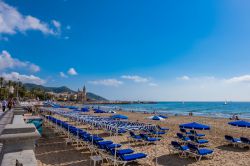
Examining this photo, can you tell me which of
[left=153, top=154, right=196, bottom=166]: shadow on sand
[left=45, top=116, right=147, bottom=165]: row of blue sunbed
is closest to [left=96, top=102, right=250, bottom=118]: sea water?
[left=45, top=116, right=147, bottom=165]: row of blue sunbed

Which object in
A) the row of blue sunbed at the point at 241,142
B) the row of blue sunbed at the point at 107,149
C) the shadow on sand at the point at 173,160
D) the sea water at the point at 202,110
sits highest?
the row of blue sunbed at the point at 107,149

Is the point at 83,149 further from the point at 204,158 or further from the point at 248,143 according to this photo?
the point at 248,143

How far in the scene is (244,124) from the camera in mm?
11766

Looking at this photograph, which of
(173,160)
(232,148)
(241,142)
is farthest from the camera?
(241,142)

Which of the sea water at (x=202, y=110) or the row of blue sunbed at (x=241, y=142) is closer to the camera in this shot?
the row of blue sunbed at (x=241, y=142)

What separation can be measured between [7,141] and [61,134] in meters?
11.4

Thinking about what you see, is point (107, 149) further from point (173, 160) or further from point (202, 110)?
point (202, 110)

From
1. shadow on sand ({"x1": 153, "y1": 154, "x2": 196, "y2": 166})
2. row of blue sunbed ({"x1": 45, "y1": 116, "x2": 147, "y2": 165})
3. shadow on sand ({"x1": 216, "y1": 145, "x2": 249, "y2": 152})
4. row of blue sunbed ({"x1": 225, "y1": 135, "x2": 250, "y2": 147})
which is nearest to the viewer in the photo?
row of blue sunbed ({"x1": 45, "y1": 116, "x2": 147, "y2": 165})

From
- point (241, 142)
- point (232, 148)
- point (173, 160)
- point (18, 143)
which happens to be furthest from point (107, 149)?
point (241, 142)

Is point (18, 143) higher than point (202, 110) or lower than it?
higher

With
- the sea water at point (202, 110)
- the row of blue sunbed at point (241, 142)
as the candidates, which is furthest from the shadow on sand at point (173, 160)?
the sea water at point (202, 110)

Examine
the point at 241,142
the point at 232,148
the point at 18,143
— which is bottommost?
the point at 232,148

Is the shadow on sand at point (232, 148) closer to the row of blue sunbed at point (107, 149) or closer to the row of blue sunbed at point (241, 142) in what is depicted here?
the row of blue sunbed at point (241, 142)

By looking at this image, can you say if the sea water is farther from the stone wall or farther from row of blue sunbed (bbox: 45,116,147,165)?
the stone wall
